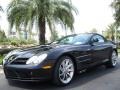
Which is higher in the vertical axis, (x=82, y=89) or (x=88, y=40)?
(x=88, y=40)

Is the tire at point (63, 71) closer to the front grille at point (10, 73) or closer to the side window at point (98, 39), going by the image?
the front grille at point (10, 73)

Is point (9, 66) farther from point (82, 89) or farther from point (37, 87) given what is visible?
point (82, 89)

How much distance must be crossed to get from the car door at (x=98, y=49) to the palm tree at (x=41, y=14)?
6742 millimetres

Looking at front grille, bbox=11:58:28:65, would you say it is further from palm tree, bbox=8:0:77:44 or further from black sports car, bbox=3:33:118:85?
palm tree, bbox=8:0:77:44

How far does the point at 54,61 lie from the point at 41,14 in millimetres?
8983

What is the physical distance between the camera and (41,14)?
14469mm

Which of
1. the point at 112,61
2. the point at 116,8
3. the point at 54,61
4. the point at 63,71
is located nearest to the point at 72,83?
the point at 63,71

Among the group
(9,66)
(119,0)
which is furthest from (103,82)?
(119,0)

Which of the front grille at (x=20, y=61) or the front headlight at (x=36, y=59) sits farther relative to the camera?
the front grille at (x=20, y=61)

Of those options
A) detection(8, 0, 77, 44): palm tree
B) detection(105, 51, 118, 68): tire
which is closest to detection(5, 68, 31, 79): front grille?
detection(105, 51, 118, 68): tire

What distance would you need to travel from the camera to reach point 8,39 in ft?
71.5

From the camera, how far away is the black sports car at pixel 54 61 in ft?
18.5

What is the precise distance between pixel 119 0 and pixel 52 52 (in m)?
21.5

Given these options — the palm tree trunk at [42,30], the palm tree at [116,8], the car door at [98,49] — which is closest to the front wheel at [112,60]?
the car door at [98,49]
